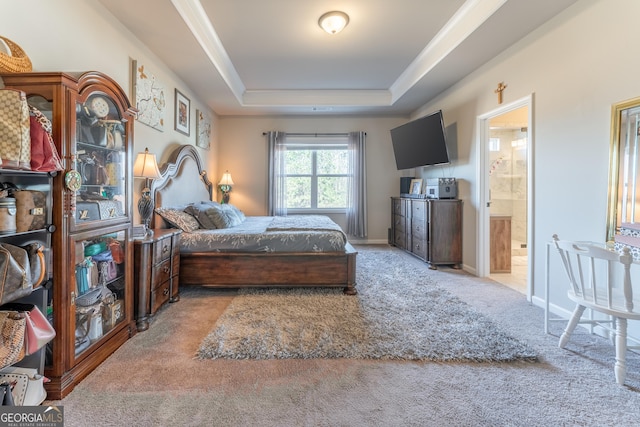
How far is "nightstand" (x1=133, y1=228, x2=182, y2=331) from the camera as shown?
211 cm

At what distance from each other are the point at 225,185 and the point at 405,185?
10.7 ft

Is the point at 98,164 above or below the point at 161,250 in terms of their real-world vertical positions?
above

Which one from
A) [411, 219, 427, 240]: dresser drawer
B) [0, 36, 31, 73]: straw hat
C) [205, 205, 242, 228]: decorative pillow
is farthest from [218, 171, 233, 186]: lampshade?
[0, 36, 31, 73]: straw hat

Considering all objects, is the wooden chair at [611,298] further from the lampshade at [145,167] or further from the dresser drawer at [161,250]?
the lampshade at [145,167]

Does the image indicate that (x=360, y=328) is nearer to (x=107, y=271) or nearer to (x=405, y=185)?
(x=107, y=271)

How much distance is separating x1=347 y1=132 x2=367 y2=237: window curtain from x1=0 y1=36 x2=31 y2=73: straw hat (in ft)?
14.8

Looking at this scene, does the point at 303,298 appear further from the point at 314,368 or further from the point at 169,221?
the point at 169,221

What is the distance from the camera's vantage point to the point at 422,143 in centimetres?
421

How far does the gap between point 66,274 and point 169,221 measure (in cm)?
148

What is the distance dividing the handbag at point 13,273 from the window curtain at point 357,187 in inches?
182

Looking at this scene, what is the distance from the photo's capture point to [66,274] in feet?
4.81

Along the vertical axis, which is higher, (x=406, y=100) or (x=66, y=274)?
(x=406, y=100)

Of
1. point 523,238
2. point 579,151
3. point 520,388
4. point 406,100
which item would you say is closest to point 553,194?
point 579,151

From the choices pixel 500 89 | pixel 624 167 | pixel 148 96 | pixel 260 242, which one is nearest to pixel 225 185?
pixel 148 96
